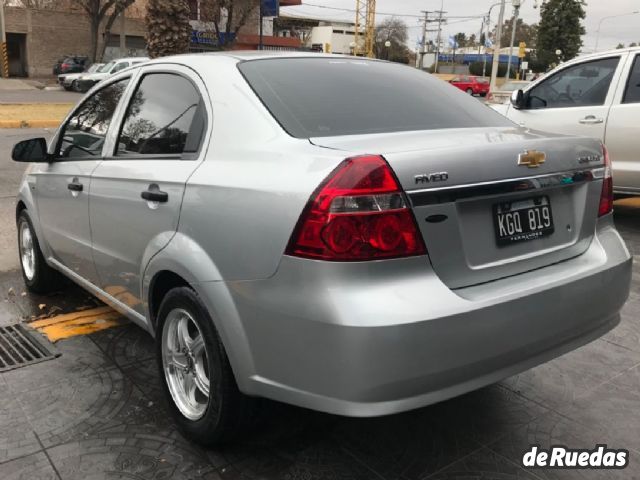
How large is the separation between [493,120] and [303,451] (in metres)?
1.88

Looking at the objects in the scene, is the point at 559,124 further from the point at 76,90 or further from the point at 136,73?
the point at 76,90

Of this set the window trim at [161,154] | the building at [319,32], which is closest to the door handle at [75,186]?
the window trim at [161,154]

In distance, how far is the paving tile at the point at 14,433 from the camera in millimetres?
2756

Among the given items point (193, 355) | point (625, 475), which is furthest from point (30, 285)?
point (625, 475)

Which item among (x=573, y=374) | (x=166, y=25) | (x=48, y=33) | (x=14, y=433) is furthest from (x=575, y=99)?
(x=48, y=33)

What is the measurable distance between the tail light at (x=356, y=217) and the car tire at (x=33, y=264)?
3056mm

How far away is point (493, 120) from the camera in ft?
10.6

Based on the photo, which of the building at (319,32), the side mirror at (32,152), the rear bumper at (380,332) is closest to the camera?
the rear bumper at (380,332)

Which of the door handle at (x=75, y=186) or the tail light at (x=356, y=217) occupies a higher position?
the tail light at (x=356, y=217)

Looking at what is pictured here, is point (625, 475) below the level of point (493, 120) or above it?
below

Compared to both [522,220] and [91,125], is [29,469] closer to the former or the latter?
[91,125]

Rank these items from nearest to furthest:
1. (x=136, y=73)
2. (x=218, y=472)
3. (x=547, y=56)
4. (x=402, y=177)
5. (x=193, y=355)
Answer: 1. (x=402, y=177)
2. (x=218, y=472)
3. (x=193, y=355)
4. (x=136, y=73)
5. (x=547, y=56)

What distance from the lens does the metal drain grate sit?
11.9 ft

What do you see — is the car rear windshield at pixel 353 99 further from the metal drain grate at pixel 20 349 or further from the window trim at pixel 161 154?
the metal drain grate at pixel 20 349
